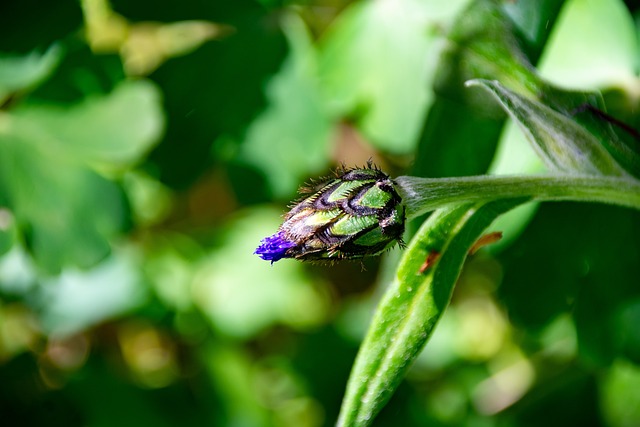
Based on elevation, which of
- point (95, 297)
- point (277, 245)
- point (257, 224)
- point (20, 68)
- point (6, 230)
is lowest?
point (95, 297)

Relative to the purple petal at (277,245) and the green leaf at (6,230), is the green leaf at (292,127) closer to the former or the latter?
the green leaf at (6,230)

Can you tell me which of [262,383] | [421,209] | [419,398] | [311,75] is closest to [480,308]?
[419,398]

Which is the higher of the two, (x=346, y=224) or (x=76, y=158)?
(x=346, y=224)

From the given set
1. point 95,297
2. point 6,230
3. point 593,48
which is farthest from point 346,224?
point 95,297

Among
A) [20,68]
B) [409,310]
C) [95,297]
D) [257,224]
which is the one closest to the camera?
[409,310]

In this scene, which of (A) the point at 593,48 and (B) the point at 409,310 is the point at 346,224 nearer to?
(B) the point at 409,310

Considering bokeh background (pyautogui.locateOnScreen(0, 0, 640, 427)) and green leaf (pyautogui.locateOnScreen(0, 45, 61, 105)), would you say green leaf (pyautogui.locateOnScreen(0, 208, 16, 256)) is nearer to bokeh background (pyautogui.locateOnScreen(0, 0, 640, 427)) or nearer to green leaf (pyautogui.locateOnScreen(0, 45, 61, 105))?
bokeh background (pyautogui.locateOnScreen(0, 0, 640, 427))

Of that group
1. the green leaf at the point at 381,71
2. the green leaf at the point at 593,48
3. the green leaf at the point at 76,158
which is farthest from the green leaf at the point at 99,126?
the green leaf at the point at 593,48

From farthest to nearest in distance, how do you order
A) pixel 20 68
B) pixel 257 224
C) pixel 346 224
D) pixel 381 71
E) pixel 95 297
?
pixel 257 224
pixel 95 297
pixel 381 71
pixel 20 68
pixel 346 224
